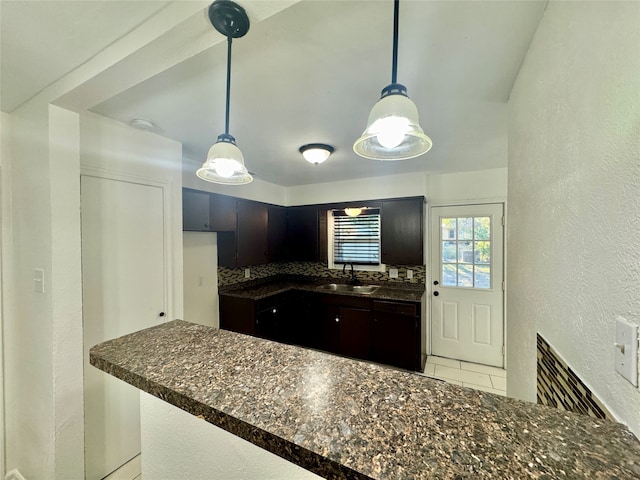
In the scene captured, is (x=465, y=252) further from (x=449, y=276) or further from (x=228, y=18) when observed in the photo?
(x=228, y=18)

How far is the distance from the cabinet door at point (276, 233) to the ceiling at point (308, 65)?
1.65 meters

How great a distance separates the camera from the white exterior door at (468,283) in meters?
3.09

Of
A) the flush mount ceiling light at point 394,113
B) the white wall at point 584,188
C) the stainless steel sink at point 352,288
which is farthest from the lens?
the stainless steel sink at point 352,288

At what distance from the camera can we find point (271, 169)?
3.11m

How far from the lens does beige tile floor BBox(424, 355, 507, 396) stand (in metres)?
2.76

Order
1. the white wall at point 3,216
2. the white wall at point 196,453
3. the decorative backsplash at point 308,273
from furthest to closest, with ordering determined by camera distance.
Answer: the decorative backsplash at point 308,273 → the white wall at point 3,216 → the white wall at point 196,453

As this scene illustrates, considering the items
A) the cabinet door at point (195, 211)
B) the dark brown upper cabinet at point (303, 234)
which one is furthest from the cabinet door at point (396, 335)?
the cabinet door at point (195, 211)

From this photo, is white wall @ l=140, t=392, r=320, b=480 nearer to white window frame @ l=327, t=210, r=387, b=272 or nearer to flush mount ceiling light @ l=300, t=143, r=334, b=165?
flush mount ceiling light @ l=300, t=143, r=334, b=165

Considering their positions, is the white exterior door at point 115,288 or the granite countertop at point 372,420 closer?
the granite countertop at point 372,420

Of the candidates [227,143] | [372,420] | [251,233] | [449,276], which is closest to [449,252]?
[449,276]

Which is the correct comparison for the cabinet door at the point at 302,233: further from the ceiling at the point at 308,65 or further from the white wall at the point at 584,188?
the white wall at the point at 584,188

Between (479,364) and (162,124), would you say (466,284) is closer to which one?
(479,364)

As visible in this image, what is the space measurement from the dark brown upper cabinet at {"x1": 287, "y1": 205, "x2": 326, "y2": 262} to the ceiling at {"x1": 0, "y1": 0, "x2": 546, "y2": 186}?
5.80ft

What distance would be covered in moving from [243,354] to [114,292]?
155 cm
